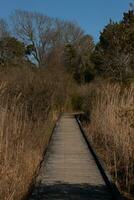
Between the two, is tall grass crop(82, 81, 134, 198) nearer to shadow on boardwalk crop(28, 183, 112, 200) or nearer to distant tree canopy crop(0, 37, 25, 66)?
shadow on boardwalk crop(28, 183, 112, 200)

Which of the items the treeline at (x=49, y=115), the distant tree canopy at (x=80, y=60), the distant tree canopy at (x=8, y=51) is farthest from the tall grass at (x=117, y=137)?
the distant tree canopy at (x=80, y=60)

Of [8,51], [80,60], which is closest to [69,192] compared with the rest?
[8,51]

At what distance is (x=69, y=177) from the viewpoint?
10555 mm

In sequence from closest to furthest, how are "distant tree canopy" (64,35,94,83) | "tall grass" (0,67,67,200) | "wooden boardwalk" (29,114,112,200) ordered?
"tall grass" (0,67,67,200)
"wooden boardwalk" (29,114,112,200)
"distant tree canopy" (64,35,94,83)

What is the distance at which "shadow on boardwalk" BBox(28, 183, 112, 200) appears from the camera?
875 centimetres

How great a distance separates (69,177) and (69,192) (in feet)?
4.72

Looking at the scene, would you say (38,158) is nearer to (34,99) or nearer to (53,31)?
(34,99)

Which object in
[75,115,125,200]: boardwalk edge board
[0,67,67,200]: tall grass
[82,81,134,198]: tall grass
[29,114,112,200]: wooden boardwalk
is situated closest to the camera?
[0,67,67,200]: tall grass

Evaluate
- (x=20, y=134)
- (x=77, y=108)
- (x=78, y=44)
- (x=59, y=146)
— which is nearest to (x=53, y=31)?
(x=78, y=44)

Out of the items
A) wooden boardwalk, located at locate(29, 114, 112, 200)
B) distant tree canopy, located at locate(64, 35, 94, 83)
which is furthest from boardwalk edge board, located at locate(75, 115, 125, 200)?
distant tree canopy, located at locate(64, 35, 94, 83)

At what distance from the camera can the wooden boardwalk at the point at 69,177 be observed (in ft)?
29.3

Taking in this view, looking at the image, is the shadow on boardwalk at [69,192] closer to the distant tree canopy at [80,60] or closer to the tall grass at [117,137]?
the tall grass at [117,137]

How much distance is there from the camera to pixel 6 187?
25.1 feet

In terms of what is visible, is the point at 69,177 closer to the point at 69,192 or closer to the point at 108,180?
the point at 108,180
